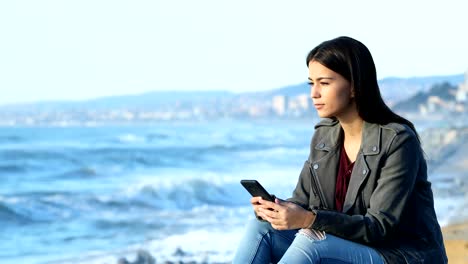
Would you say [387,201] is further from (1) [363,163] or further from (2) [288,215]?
Result: (2) [288,215]

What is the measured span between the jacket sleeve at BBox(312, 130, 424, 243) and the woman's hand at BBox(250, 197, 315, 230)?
0.10ft

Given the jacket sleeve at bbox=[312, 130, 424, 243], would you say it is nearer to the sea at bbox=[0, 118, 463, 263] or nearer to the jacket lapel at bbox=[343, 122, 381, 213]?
the jacket lapel at bbox=[343, 122, 381, 213]

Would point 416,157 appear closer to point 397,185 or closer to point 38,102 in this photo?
point 397,185

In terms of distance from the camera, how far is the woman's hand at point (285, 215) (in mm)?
2412

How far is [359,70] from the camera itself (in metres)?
2.48

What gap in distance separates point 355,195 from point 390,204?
0.11 metres

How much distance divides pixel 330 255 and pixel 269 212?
0.21 metres

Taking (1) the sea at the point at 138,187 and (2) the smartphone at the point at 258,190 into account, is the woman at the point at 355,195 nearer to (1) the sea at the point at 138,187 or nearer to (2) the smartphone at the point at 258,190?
(2) the smartphone at the point at 258,190

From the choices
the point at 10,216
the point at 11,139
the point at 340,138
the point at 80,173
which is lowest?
the point at 11,139

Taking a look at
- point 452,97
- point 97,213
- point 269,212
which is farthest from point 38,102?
point 269,212

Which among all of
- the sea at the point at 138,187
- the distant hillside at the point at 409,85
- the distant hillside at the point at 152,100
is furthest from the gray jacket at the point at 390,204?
the distant hillside at the point at 152,100

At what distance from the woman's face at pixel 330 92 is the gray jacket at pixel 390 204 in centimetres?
8

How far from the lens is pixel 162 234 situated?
32.2ft

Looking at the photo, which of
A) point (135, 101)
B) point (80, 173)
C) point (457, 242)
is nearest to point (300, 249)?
point (457, 242)
